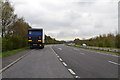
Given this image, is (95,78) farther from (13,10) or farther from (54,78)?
(13,10)

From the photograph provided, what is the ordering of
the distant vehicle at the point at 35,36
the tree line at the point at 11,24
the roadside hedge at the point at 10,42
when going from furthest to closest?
the distant vehicle at the point at 35,36
the tree line at the point at 11,24
the roadside hedge at the point at 10,42

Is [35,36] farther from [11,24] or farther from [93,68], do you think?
[93,68]

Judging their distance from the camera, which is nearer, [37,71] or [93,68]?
[37,71]

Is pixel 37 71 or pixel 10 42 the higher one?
pixel 10 42

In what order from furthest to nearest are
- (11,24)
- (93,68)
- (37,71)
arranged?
(11,24), (93,68), (37,71)

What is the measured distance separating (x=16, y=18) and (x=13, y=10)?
236 centimetres

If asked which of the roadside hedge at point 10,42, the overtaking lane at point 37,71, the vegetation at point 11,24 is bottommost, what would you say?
the overtaking lane at point 37,71

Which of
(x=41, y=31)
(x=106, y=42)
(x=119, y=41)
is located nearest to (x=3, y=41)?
(x=41, y=31)

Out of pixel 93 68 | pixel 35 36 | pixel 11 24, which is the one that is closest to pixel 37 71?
pixel 93 68

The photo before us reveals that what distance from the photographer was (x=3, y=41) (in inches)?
884

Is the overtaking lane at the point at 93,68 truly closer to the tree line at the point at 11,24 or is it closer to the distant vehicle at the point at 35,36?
the tree line at the point at 11,24

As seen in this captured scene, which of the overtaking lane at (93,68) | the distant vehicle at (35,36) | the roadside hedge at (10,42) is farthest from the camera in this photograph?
the distant vehicle at (35,36)

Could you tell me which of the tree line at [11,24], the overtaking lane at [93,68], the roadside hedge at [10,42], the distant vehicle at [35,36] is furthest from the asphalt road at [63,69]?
the distant vehicle at [35,36]

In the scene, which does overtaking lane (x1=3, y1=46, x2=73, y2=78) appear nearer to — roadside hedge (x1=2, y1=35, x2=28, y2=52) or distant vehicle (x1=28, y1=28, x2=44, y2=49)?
roadside hedge (x1=2, y1=35, x2=28, y2=52)
